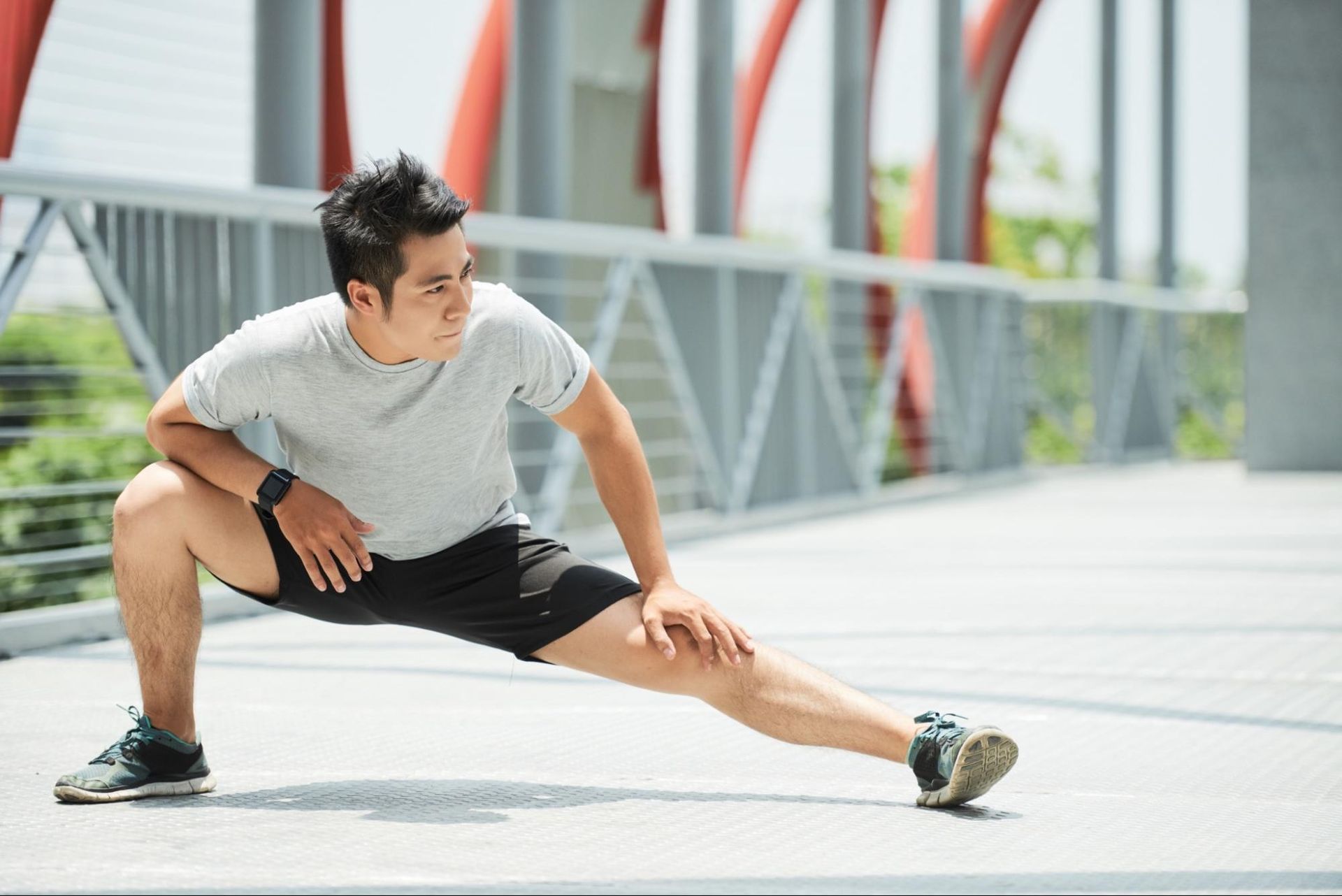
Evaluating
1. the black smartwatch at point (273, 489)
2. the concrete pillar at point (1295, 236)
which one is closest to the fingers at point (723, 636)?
the black smartwatch at point (273, 489)

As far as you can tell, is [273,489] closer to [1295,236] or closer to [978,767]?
[978,767]

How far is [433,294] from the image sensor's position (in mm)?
2457

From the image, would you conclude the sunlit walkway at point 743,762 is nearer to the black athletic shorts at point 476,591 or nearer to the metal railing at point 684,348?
the black athletic shorts at point 476,591

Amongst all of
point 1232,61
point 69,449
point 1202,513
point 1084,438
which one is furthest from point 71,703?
point 1232,61

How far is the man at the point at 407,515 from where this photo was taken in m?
2.49

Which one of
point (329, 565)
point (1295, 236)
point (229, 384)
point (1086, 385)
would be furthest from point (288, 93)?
point (1086, 385)

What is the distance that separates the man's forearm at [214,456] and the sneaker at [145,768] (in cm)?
40

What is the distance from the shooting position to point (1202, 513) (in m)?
8.35

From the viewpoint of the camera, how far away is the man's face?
2455 mm

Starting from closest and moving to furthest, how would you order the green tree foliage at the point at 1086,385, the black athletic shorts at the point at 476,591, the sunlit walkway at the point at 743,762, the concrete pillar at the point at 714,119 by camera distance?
the sunlit walkway at the point at 743,762, the black athletic shorts at the point at 476,591, the concrete pillar at the point at 714,119, the green tree foliage at the point at 1086,385

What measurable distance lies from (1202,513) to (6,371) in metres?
5.93

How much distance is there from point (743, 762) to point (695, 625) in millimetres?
532

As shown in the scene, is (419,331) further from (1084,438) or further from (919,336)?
(1084,438)

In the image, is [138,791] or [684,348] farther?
[684,348]
